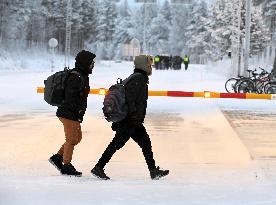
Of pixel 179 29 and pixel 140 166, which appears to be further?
pixel 179 29

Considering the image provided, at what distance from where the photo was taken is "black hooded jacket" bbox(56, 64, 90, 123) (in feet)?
27.2

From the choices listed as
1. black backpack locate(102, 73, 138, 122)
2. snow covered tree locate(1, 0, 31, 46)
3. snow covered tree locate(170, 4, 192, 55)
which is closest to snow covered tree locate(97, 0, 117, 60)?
snow covered tree locate(170, 4, 192, 55)

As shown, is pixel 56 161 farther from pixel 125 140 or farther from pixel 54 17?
pixel 54 17

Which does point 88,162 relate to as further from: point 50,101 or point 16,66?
point 16,66

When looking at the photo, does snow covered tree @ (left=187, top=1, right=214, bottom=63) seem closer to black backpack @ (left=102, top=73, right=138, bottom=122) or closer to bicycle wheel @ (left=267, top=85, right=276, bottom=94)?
bicycle wheel @ (left=267, top=85, right=276, bottom=94)

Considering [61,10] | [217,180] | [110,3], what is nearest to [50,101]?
[217,180]

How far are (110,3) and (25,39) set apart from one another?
6519 cm

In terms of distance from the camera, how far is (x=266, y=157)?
1062 centimetres

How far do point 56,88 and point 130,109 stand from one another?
38.5 inches

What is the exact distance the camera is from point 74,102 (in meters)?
8.40

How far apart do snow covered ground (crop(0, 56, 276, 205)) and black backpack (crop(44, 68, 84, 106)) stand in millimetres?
997

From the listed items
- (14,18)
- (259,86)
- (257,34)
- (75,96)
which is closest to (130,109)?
(75,96)

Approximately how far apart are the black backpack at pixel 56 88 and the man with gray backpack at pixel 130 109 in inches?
22.5

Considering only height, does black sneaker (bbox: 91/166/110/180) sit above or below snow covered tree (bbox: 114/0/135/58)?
below
